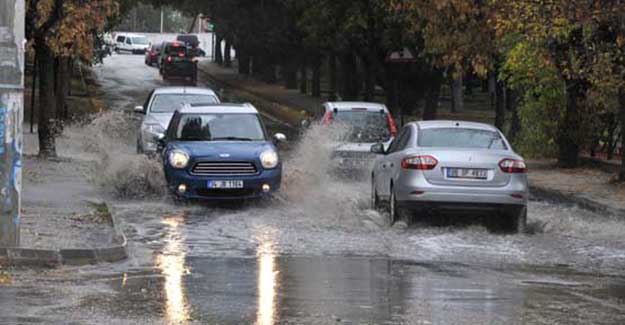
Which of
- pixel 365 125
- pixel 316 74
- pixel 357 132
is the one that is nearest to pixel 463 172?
pixel 357 132

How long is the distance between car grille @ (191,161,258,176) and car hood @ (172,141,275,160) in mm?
91

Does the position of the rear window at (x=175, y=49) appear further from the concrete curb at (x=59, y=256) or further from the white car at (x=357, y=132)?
the concrete curb at (x=59, y=256)

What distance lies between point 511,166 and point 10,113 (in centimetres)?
663

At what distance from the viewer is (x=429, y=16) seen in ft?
80.2

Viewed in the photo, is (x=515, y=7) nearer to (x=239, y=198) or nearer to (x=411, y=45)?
(x=239, y=198)

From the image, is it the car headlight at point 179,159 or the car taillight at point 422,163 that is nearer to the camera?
the car taillight at point 422,163

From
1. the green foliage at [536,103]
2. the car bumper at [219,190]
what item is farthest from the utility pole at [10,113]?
the green foliage at [536,103]

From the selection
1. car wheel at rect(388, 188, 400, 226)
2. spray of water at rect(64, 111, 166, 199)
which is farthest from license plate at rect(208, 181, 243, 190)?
car wheel at rect(388, 188, 400, 226)

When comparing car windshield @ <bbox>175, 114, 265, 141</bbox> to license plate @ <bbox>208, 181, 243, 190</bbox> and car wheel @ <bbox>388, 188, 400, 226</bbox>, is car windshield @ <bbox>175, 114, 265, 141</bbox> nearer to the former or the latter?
license plate @ <bbox>208, 181, 243, 190</bbox>

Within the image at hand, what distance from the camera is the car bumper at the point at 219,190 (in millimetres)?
19016

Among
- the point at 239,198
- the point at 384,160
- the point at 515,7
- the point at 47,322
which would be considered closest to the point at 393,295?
the point at 47,322

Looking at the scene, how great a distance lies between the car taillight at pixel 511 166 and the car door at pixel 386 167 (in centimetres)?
162

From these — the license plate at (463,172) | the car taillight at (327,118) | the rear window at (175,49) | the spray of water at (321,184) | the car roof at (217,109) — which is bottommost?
the spray of water at (321,184)

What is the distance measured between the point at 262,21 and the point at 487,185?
138 ft
